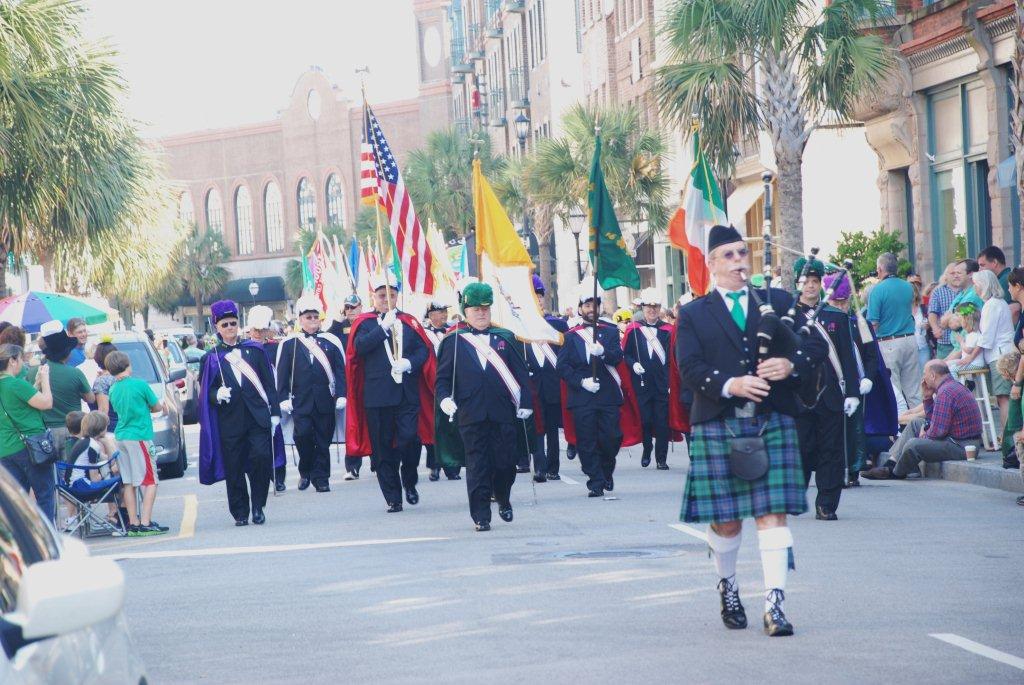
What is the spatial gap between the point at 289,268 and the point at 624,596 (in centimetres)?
8518

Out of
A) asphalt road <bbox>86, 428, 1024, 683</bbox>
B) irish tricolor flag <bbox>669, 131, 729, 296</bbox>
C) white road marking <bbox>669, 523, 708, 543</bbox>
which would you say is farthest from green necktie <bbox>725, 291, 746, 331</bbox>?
irish tricolor flag <bbox>669, 131, 729, 296</bbox>

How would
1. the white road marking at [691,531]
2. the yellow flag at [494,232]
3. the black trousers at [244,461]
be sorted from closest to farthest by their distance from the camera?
the white road marking at [691,531] → the black trousers at [244,461] → the yellow flag at [494,232]

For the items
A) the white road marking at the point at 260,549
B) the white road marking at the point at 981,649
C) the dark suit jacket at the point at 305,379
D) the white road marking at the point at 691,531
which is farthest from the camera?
the dark suit jacket at the point at 305,379

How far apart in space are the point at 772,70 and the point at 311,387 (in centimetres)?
998

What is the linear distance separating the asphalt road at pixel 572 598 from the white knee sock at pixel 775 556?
0.26m

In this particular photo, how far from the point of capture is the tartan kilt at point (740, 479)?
7.52 metres

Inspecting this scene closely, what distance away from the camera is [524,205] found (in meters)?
44.4

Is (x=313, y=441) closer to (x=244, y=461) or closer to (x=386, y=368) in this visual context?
(x=386, y=368)

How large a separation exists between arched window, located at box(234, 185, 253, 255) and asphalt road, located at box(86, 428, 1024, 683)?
8664cm

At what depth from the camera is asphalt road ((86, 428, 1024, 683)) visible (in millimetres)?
6984

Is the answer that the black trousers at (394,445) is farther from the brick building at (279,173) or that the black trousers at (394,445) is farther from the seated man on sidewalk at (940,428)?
the brick building at (279,173)

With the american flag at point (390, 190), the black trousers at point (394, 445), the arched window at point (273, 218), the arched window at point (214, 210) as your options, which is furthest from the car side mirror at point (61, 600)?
the arched window at point (214, 210)

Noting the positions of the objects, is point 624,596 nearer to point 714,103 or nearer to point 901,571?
point 901,571

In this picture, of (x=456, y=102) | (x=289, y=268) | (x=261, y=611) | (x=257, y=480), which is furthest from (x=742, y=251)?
(x=289, y=268)
